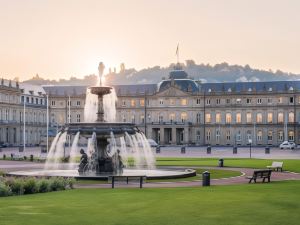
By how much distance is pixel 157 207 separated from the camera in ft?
71.1

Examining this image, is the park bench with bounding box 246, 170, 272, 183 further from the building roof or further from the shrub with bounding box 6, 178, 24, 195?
the building roof

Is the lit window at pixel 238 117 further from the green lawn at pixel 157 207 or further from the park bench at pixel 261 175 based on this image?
the green lawn at pixel 157 207

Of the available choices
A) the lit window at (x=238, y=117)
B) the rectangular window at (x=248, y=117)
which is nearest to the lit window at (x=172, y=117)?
the lit window at (x=238, y=117)

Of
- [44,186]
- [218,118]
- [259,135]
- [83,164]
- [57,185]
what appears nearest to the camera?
[44,186]

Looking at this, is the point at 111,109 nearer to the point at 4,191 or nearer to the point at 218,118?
the point at 4,191

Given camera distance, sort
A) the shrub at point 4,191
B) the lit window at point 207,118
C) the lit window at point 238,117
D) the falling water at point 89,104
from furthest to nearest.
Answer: the lit window at point 207,118 < the lit window at point 238,117 < the falling water at point 89,104 < the shrub at point 4,191

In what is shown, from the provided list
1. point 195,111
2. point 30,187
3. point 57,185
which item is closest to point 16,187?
point 30,187

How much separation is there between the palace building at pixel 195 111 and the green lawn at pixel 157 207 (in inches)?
4227

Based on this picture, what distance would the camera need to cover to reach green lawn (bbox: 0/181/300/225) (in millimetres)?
18609

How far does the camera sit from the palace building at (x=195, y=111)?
13512cm

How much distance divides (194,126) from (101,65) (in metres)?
101

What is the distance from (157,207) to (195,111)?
12141cm

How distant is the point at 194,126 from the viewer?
142m

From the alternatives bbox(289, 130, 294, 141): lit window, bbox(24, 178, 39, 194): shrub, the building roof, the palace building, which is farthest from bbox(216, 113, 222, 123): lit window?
bbox(24, 178, 39, 194): shrub
